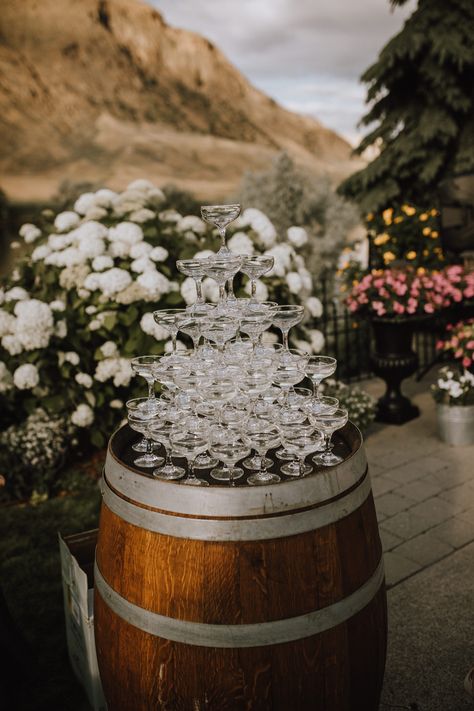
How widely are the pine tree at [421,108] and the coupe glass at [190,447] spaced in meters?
8.34

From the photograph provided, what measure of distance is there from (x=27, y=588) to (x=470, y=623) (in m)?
2.26

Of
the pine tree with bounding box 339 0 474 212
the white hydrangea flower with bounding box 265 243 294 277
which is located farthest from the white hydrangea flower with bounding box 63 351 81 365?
the pine tree with bounding box 339 0 474 212

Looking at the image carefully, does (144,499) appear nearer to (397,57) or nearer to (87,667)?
(87,667)

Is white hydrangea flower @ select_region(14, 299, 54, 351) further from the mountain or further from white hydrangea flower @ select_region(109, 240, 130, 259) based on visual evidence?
the mountain

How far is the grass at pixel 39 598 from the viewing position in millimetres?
2385

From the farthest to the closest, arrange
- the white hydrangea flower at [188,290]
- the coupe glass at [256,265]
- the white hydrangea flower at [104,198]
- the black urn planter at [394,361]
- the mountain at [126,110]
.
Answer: the mountain at [126,110], the black urn planter at [394,361], the white hydrangea flower at [104,198], the white hydrangea flower at [188,290], the coupe glass at [256,265]

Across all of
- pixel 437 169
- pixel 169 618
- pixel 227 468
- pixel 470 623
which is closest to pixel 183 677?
pixel 169 618

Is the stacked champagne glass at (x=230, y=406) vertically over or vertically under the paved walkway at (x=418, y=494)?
over

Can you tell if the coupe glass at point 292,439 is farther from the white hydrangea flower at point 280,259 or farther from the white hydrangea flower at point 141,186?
the white hydrangea flower at point 141,186

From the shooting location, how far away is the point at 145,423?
202 centimetres

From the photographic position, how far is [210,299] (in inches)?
185

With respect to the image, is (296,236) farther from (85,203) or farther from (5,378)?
(5,378)

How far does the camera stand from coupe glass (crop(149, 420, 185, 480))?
1907mm

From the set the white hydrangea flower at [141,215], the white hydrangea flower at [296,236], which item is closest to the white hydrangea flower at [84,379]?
the white hydrangea flower at [141,215]
